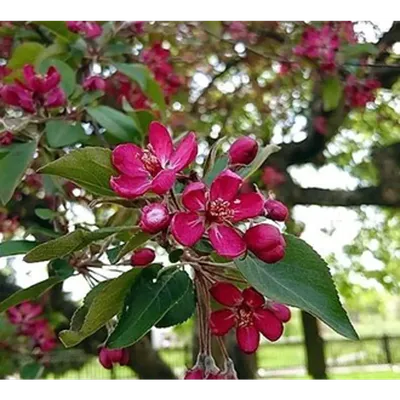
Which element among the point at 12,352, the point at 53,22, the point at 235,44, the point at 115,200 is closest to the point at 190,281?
the point at 115,200

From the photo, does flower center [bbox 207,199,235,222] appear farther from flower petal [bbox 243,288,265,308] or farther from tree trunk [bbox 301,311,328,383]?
tree trunk [bbox 301,311,328,383]

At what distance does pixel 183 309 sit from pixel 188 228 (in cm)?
13

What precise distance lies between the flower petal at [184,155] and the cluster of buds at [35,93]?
42 centimetres

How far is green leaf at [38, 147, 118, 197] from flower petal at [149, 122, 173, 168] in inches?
1.8

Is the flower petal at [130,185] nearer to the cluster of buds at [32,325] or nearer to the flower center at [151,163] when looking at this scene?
the flower center at [151,163]

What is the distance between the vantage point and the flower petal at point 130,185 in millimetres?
574

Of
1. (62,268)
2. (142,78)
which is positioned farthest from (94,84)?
(62,268)

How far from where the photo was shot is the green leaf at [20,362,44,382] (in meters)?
1.40

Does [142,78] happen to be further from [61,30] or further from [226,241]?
[226,241]

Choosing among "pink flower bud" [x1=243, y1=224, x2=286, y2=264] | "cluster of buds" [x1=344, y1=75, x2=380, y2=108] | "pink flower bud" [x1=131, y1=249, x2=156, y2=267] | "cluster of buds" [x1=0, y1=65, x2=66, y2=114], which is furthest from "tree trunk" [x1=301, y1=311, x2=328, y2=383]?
"pink flower bud" [x1=243, y1=224, x2=286, y2=264]

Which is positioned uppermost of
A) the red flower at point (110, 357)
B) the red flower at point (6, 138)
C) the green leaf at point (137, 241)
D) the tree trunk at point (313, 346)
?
the green leaf at point (137, 241)

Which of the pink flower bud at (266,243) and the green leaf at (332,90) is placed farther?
the green leaf at (332,90)

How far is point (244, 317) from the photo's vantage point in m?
0.63

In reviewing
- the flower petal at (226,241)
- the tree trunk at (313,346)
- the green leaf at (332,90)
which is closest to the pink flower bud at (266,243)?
the flower petal at (226,241)
